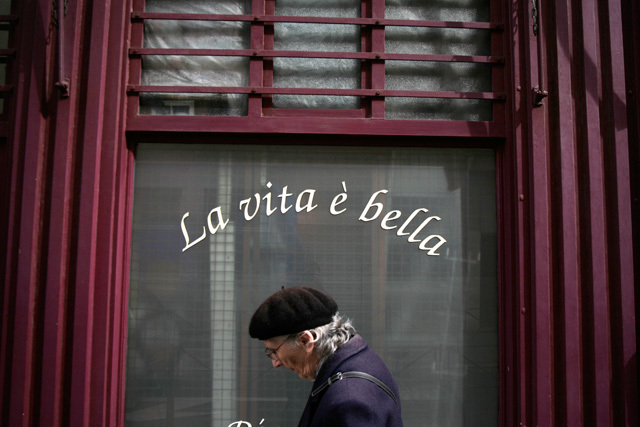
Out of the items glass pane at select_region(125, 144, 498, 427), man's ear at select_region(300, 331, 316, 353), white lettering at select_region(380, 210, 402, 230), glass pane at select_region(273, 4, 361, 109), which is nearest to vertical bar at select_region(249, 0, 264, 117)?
glass pane at select_region(273, 4, 361, 109)

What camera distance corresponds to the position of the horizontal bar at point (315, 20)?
4160 mm

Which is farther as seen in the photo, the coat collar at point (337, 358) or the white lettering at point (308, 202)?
the white lettering at point (308, 202)

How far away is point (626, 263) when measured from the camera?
3953mm

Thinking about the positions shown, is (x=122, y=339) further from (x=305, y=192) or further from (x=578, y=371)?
(x=578, y=371)

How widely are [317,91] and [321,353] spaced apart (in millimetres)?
2016

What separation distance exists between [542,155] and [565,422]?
1.61 metres

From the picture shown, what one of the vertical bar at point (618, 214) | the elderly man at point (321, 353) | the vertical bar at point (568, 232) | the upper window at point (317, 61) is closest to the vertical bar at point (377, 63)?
the upper window at point (317, 61)

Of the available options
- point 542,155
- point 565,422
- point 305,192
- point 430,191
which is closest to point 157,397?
point 305,192

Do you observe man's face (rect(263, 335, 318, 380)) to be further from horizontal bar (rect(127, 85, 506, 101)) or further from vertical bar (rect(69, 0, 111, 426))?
horizontal bar (rect(127, 85, 506, 101))

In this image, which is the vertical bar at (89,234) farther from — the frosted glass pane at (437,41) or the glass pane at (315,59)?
the frosted glass pane at (437,41)

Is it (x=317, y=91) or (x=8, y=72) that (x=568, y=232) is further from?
(x=8, y=72)

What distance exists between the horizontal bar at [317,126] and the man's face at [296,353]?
71.4 inches

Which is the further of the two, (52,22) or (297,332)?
(52,22)

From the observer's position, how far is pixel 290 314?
2.54m
